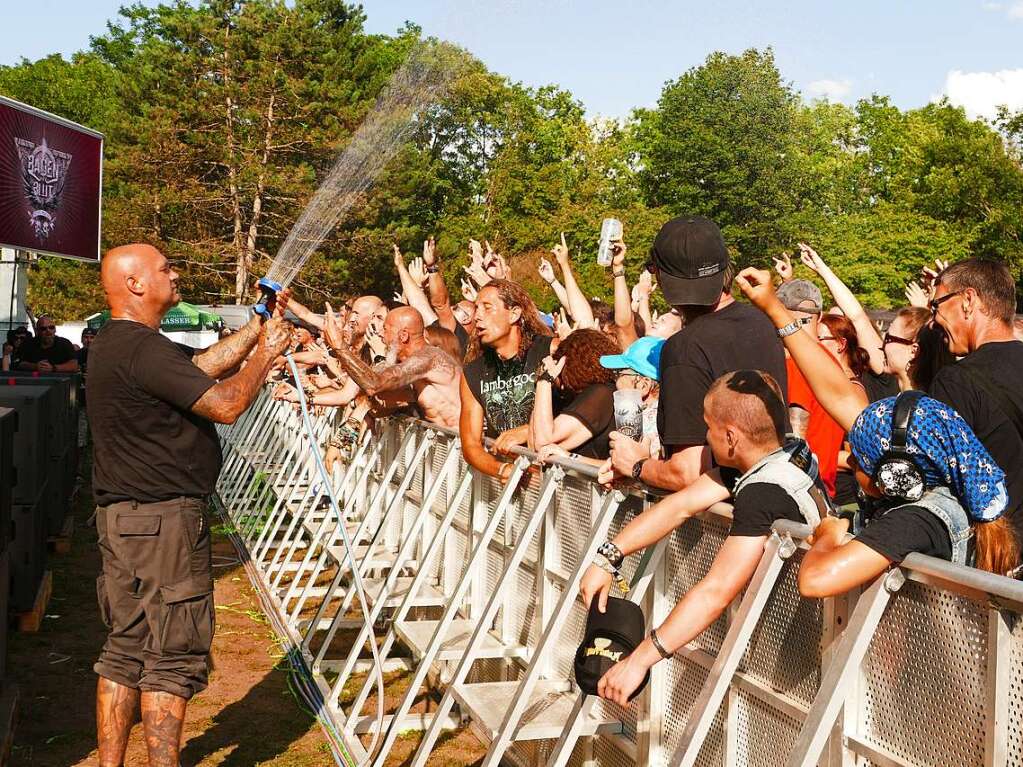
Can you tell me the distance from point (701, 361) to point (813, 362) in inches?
14.7

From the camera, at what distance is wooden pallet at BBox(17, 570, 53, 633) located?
8.25 metres

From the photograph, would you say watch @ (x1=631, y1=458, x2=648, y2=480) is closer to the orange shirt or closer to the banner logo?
the orange shirt

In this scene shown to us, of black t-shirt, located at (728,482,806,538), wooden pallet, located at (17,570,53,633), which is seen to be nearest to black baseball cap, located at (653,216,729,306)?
black t-shirt, located at (728,482,806,538)

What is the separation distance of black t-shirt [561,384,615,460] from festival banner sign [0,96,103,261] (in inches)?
608

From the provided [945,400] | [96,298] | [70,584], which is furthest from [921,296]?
[96,298]

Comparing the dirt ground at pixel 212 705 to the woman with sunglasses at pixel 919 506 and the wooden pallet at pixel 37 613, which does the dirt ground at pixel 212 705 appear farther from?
the woman with sunglasses at pixel 919 506

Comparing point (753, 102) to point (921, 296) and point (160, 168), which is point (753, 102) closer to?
point (160, 168)

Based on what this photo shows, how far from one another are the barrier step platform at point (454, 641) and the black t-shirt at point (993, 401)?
8.97ft

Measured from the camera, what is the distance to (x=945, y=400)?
363 cm

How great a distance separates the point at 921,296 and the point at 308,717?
4.40 metres

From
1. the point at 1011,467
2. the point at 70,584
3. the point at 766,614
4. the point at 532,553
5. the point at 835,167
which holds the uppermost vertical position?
the point at 835,167

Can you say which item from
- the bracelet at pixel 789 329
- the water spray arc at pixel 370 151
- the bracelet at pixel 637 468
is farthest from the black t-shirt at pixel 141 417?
the bracelet at pixel 789 329

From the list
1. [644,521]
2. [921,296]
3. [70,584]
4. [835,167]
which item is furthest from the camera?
[835,167]

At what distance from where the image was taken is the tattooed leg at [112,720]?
16.3 ft
